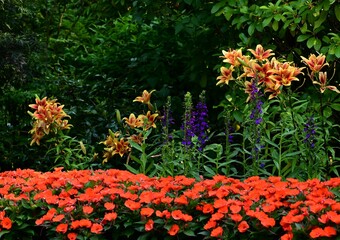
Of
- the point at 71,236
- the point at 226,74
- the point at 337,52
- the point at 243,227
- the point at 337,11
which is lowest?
the point at 71,236

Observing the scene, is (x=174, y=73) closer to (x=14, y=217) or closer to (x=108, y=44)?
(x=108, y=44)

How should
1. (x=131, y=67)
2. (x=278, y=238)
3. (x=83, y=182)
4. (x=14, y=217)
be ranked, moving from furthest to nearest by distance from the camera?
(x=131, y=67) → (x=83, y=182) → (x=14, y=217) → (x=278, y=238)

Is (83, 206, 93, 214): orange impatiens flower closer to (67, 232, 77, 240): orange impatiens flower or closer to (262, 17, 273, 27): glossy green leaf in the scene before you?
(67, 232, 77, 240): orange impatiens flower

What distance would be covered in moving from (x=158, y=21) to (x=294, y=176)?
322cm

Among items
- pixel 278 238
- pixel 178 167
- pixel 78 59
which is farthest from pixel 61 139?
pixel 78 59

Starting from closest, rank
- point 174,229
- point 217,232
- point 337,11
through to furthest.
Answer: point 217,232 → point 174,229 → point 337,11

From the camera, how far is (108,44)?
7.27 m

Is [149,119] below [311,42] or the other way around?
below

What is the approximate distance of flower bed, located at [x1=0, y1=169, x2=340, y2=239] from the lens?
2840mm

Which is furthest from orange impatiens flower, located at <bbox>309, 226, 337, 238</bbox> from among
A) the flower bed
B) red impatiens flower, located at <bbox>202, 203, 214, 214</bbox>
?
red impatiens flower, located at <bbox>202, 203, 214, 214</bbox>

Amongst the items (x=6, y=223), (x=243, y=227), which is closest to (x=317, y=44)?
(x=243, y=227)

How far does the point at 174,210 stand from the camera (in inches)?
119

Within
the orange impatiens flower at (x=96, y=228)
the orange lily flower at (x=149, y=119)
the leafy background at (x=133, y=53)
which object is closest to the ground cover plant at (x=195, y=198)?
the orange impatiens flower at (x=96, y=228)

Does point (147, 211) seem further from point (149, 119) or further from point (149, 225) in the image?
point (149, 119)
